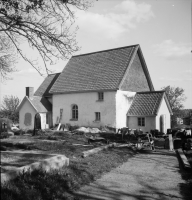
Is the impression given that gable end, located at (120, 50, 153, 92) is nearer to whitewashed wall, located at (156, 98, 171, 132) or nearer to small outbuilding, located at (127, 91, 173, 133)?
small outbuilding, located at (127, 91, 173, 133)

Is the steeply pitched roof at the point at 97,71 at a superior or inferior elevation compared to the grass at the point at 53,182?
superior

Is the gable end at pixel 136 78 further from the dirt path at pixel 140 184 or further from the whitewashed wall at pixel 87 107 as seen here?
the dirt path at pixel 140 184

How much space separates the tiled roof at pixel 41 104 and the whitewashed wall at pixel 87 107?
151 centimetres

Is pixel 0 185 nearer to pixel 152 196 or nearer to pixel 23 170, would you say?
pixel 23 170

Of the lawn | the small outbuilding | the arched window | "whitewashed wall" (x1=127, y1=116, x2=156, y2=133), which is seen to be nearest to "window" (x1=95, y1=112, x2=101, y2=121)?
the arched window

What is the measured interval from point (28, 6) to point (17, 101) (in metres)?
45.2

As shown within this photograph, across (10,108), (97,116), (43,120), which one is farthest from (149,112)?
(10,108)

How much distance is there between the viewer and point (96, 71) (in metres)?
28.8

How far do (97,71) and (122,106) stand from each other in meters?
5.61

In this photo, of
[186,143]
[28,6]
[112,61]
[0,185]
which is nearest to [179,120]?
[112,61]

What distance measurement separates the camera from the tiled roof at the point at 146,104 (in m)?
24.7

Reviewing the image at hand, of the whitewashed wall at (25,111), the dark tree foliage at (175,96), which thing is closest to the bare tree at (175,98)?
the dark tree foliage at (175,96)

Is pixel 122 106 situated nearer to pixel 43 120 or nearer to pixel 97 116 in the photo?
pixel 97 116

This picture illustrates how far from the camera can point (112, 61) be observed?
28578 mm
